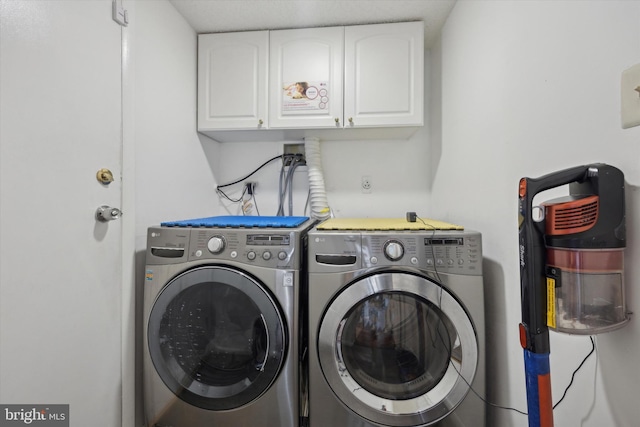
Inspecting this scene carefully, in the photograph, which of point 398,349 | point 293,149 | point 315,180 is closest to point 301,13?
point 293,149

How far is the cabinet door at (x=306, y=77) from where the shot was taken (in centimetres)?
157

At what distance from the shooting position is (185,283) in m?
1.04

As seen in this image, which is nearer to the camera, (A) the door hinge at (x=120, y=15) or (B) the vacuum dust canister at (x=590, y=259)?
(B) the vacuum dust canister at (x=590, y=259)

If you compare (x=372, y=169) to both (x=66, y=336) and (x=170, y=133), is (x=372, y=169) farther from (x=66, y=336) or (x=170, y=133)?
(x=66, y=336)

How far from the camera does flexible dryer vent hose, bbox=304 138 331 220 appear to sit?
71.9 inches

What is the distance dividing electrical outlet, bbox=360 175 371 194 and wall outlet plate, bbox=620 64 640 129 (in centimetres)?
138

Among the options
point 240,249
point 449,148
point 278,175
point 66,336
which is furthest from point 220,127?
point 449,148

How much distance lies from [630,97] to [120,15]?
169 centimetres

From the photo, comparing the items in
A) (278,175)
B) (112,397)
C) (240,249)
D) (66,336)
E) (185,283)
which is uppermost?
(278,175)

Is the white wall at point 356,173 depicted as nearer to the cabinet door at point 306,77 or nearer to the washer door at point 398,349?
the cabinet door at point 306,77

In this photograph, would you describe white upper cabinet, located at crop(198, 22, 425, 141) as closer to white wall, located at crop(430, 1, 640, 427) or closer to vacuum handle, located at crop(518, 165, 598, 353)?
white wall, located at crop(430, 1, 640, 427)

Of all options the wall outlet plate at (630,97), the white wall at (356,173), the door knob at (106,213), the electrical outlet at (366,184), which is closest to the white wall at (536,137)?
the wall outlet plate at (630,97)

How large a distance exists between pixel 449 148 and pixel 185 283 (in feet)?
5.08

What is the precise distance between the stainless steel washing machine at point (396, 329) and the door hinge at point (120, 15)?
122cm
